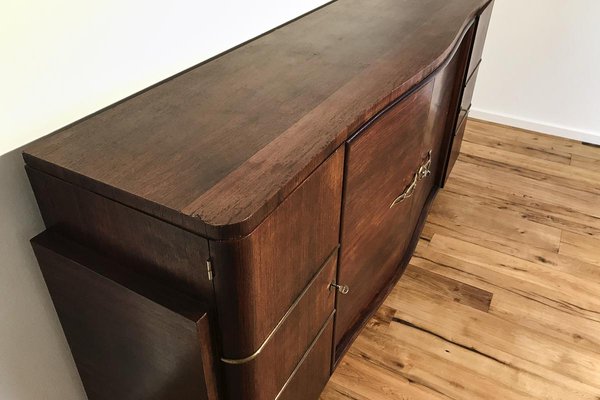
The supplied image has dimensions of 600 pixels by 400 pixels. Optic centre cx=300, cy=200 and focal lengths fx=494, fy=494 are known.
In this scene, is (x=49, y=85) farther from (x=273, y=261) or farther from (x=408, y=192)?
(x=408, y=192)

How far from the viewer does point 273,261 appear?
23.1 inches

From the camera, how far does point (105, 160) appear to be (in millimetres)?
593

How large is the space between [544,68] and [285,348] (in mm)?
1933

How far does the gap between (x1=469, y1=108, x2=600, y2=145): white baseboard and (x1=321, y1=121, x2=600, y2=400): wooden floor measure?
0.81ft

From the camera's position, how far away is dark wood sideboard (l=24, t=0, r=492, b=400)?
55 centimetres

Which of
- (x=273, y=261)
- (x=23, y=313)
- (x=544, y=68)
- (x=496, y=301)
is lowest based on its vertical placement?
(x=496, y=301)

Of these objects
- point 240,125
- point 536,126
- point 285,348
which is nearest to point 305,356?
point 285,348

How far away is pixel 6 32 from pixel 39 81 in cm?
7

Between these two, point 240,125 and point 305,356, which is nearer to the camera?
point 240,125

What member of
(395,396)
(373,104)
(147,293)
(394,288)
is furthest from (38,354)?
(394,288)

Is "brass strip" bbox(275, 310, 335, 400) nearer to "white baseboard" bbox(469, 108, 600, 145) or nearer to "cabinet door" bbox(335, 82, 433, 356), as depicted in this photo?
"cabinet door" bbox(335, 82, 433, 356)

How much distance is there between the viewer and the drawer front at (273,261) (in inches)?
20.8

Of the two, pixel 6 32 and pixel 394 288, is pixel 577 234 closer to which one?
pixel 394 288

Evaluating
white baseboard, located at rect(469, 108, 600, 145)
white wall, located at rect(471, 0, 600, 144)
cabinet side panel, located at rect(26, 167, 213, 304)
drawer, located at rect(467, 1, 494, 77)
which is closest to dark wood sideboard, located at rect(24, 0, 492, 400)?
cabinet side panel, located at rect(26, 167, 213, 304)
